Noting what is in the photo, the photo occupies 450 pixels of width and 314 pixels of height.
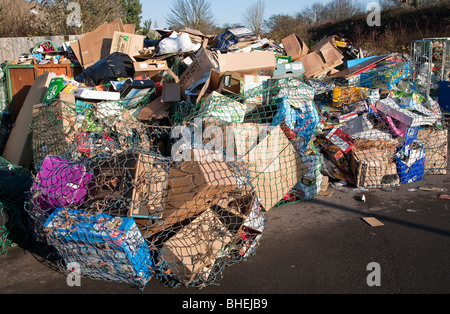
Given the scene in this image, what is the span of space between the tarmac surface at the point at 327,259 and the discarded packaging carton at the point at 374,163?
1.68 ft

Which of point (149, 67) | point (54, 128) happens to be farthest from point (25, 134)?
point (149, 67)

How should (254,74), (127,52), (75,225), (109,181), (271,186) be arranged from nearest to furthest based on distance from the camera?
(75,225), (109,181), (271,186), (254,74), (127,52)

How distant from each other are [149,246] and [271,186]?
66.3 inches

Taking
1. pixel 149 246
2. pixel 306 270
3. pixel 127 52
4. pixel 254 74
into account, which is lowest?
pixel 306 270

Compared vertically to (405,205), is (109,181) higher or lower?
higher

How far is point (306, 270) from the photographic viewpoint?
10.1 feet

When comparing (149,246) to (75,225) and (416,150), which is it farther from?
(416,150)

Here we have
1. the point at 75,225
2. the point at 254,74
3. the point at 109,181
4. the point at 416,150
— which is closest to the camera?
the point at 75,225

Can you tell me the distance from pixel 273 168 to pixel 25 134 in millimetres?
3354

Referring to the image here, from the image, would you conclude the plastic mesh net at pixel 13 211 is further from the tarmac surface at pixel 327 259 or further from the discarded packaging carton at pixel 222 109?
the discarded packaging carton at pixel 222 109

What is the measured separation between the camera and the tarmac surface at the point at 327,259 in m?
2.86

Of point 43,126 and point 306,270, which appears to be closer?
point 306,270
